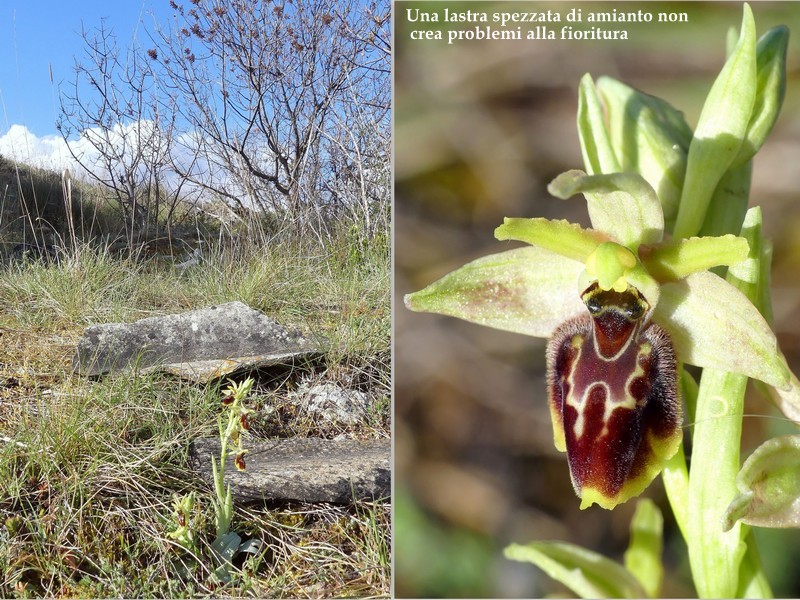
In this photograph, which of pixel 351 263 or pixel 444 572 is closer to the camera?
pixel 444 572

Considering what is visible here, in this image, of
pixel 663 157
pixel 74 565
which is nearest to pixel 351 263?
pixel 74 565

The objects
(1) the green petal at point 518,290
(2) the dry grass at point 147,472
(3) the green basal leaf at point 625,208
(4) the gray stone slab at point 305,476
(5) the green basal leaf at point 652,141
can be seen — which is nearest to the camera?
(3) the green basal leaf at point 625,208

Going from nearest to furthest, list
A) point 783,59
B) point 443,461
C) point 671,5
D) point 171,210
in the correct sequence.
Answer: point 783,59
point 671,5
point 443,461
point 171,210

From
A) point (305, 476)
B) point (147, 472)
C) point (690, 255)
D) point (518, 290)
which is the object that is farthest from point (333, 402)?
point (690, 255)

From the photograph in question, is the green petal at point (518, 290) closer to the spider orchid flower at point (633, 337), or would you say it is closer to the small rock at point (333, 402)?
the spider orchid flower at point (633, 337)

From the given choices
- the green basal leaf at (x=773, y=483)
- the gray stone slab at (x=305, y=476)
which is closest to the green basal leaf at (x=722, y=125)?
the green basal leaf at (x=773, y=483)

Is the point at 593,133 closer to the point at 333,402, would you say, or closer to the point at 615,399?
the point at 615,399

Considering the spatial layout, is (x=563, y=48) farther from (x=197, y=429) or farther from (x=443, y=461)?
(x=197, y=429)
